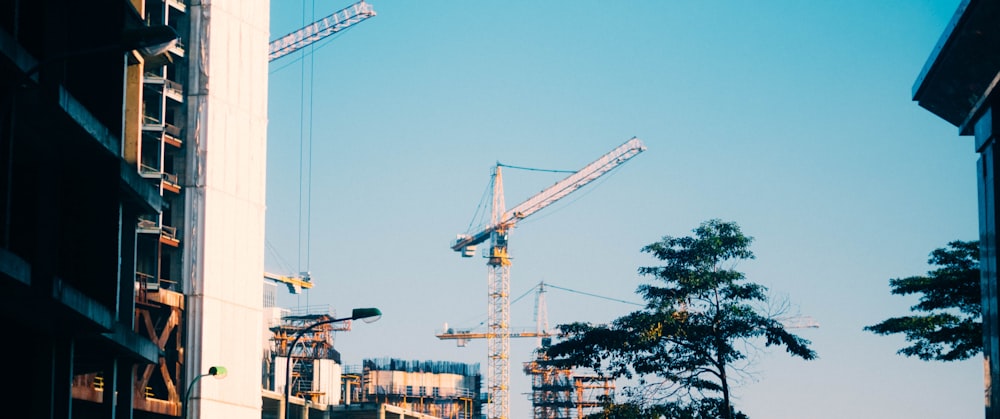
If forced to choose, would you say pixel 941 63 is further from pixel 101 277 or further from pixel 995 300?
pixel 101 277

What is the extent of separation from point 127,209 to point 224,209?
45716 millimetres

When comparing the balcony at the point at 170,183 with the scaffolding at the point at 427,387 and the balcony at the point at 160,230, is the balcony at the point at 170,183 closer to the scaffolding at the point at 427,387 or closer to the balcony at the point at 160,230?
the balcony at the point at 160,230

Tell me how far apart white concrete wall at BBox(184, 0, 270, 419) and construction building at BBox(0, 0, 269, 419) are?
0.10 m

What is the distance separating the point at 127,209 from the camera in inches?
1837

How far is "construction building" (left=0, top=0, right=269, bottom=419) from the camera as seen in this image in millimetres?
34094

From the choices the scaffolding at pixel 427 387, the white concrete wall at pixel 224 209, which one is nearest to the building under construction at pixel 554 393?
the scaffolding at pixel 427 387

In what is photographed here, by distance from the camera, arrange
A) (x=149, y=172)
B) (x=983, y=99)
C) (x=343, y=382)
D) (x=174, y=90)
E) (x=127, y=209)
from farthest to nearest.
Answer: (x=343, y=382) < (x=174, y=90) < (x=149, y=172) < (x=127, y=209) < (x=983, y=99)

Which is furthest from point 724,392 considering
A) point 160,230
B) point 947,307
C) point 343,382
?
point 343,382

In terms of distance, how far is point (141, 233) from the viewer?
87.7m

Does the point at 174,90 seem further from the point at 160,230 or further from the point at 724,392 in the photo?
the point at 724,392

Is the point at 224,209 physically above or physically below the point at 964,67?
→ above

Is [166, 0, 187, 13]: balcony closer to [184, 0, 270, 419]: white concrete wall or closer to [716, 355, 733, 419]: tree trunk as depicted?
[184, 0, 270, 419]: white concrete wall

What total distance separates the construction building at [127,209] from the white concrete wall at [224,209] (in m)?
0.10

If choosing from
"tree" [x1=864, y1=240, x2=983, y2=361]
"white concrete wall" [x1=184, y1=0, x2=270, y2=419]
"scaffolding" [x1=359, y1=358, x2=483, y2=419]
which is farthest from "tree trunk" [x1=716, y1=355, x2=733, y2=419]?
"scaffolding" [x1=359, y1=358, x2=483, y2=419]
